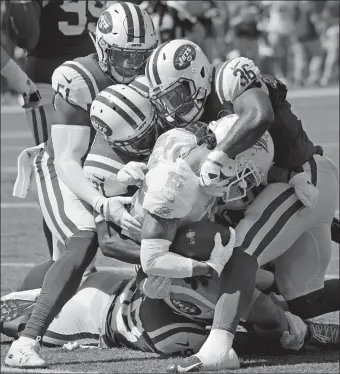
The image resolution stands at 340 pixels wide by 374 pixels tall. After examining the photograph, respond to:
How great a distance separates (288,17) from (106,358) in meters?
12.6

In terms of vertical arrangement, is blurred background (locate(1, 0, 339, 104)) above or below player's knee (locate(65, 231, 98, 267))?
below

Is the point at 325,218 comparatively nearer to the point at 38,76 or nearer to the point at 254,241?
the point at 254,241

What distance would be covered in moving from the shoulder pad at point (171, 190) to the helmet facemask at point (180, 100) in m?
0.30

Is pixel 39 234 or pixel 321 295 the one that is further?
pixel 39 234

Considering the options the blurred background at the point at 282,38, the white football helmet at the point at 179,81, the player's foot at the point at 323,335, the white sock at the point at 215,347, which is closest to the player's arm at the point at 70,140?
the white football helmet at the point at 179,81

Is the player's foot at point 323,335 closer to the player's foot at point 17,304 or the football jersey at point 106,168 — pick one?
the football jersey at point 106,168

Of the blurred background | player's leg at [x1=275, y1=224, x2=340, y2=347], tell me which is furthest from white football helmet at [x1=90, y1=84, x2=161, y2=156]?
the blurred background

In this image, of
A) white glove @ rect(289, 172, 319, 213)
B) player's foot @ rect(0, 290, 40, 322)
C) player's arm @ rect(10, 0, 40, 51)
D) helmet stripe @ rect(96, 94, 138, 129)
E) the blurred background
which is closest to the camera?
helmet stripe @ rect(96, 94, 138, 129)

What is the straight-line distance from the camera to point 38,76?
274 inches

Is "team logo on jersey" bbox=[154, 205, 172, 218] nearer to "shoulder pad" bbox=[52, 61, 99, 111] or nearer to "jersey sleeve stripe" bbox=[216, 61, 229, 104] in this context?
"jersey sleeve stripe" bbox=[216, 61, 229, 104]

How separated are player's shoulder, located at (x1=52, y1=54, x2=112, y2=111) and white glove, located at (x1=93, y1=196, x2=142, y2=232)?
56 centimetres

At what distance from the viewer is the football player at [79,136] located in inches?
199

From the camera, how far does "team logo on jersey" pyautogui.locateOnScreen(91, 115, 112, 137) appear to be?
16.2ft

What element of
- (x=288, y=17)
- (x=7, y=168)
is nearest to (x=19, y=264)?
(x=7, y=168)
